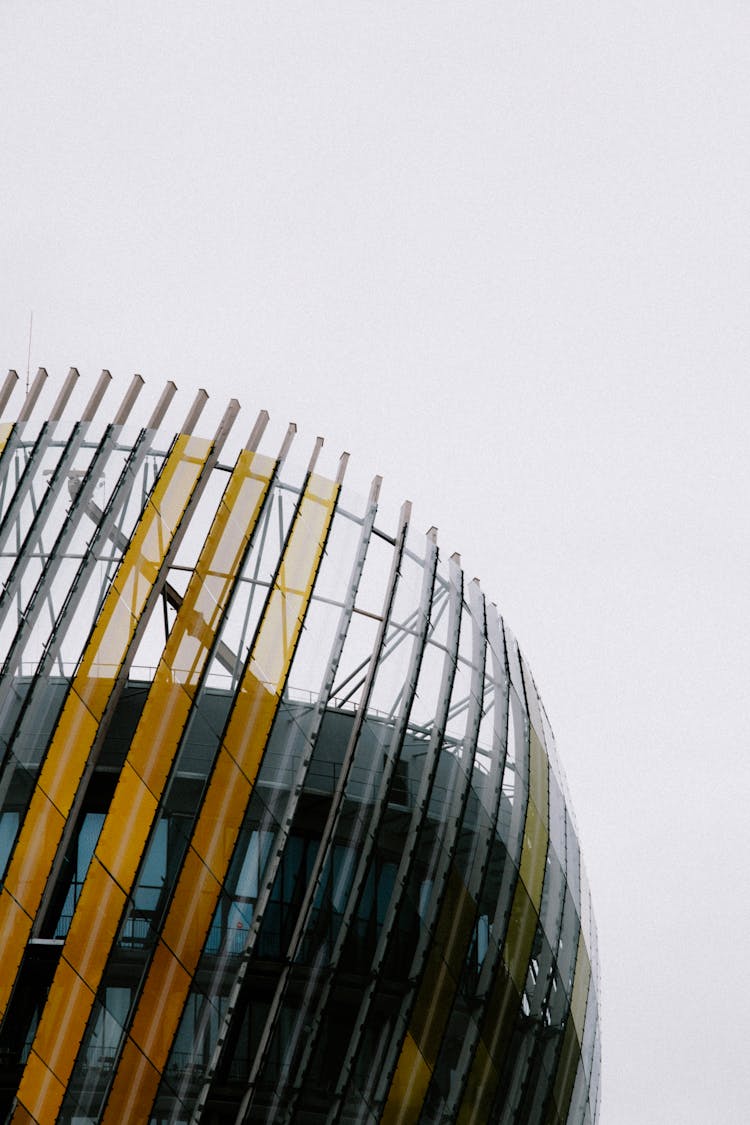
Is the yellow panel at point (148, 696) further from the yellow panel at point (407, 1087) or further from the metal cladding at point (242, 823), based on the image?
the yellow panel at point (407, 1087)

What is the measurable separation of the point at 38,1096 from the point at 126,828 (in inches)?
148

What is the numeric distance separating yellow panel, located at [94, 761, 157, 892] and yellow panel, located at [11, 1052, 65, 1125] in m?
2.67

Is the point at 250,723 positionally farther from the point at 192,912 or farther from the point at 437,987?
the point at 437,987

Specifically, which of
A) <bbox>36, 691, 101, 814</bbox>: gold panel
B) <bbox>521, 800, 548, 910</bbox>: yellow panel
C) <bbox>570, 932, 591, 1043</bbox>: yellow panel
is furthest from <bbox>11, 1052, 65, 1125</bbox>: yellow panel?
A: <bbox>570, 932, 591, 1043</bbox>: yellow panel

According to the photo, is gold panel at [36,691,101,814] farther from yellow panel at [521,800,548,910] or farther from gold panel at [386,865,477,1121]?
yellow panel at [521,800,548,910]

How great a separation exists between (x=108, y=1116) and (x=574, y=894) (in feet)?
36.6

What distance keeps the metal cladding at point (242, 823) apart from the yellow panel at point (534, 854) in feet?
0.24

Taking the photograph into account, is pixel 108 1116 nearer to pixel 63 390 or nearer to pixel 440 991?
pixel 440 991

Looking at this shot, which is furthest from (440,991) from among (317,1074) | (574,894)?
(574,894)

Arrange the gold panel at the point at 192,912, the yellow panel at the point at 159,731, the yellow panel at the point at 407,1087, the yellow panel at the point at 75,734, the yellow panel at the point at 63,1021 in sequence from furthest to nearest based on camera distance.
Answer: the yellow panel at the point at 407,1087 → the yellow panel at the point at 159,731 → the gold panel at the point at 192,912 → the yellow panel at the point at 75,734 → the yellow panel at the point at 63,1021

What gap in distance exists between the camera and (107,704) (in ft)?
64.1

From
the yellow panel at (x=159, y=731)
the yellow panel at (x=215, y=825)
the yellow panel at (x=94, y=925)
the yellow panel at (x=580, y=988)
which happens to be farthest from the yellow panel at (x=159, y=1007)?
the yellow panel at (x=580, y=988)

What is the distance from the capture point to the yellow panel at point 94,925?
59.6 ft

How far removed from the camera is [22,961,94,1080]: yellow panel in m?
17.9
